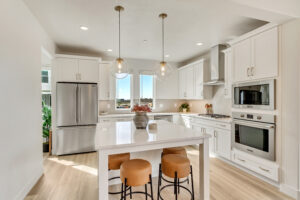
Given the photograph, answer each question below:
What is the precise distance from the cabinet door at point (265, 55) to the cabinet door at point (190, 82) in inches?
86.8

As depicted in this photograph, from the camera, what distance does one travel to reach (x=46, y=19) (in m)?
2.66

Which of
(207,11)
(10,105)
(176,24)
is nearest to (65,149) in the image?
(10,105)

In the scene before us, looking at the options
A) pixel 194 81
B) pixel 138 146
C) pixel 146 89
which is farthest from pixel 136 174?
pixel 146 89

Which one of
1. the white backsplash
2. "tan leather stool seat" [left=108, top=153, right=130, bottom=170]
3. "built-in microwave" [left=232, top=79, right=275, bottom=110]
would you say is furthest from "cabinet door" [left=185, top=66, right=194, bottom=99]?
"tan leather stool seat" [left=108, top=153, right=130, bottom=170]

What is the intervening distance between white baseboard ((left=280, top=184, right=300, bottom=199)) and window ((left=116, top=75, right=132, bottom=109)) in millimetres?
4125

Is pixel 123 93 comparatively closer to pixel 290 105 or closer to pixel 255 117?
pixel 255 117

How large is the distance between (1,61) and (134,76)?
3.73 metres

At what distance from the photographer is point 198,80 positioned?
4547 millimetres

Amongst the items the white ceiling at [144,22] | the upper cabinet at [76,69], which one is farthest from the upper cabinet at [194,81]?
the upper cabinet at [76,69]

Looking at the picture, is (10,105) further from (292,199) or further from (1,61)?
(292,199)

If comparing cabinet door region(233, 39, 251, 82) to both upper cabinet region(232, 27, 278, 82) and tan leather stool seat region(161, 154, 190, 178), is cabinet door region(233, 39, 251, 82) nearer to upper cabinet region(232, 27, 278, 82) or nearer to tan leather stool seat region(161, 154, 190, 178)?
upper cabinet region(232, 27, 278, 82)

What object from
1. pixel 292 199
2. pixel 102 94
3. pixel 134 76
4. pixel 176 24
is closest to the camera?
pixel 292 199

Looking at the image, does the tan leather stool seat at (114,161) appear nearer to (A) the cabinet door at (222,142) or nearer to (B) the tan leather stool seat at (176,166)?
(B) the tan leather stool seat at (176,166)

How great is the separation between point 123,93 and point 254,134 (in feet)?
12.4
